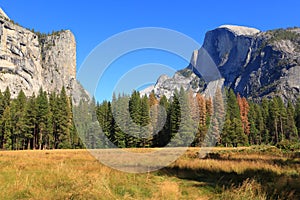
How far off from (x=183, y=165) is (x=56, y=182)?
770 cm

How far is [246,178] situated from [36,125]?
61225mm

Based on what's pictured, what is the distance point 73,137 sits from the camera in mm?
70000

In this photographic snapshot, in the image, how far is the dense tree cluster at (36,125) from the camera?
62.8 metres

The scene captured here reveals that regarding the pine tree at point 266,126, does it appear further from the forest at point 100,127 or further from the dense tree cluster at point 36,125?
the dense tree cluster at point 36,125

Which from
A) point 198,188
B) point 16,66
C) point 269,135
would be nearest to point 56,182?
point 198,188

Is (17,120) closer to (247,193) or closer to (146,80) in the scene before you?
(146,80)

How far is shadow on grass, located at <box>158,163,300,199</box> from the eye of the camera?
28.3 feet

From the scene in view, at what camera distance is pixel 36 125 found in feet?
213

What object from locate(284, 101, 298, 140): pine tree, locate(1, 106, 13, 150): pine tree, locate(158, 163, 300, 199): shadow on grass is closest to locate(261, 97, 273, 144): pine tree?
locate(284, 101, 298, 140): pine tree

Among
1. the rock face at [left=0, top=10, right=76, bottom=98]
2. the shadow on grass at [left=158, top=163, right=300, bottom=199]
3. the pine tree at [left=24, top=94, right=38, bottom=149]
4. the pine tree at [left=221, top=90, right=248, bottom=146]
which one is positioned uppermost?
the rock face at [left=0, top=10, right=76, bottom=98]

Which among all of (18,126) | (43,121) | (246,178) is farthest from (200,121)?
(18,126)

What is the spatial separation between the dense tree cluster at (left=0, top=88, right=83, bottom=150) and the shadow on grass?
179ft

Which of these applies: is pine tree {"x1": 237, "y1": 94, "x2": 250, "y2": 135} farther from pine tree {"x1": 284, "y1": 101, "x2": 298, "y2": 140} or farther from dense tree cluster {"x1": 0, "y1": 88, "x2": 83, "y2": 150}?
dense tree cluster {"x1": 0, "y1": 88, "x2": 83, "y2": 150}

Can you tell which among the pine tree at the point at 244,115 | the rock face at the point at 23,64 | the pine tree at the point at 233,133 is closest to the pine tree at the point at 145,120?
the pine tree at the point at 233,133
